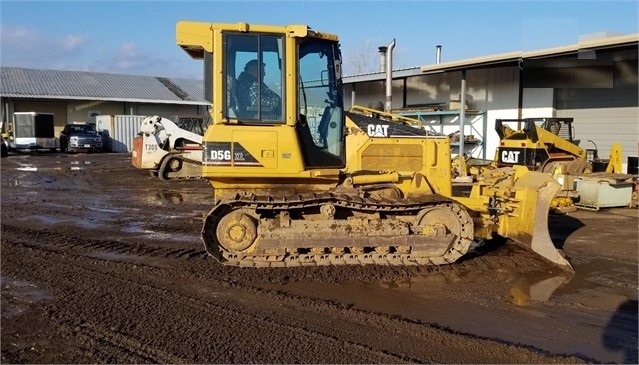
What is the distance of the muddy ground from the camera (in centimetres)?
440

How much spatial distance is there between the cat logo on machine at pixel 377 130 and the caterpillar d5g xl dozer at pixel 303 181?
10cm

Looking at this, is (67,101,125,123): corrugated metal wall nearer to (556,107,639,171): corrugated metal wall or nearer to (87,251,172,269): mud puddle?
(556,107,639,171): corrugated metal wall

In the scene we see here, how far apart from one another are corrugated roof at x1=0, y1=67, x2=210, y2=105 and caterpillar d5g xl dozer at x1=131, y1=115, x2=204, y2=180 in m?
24.0

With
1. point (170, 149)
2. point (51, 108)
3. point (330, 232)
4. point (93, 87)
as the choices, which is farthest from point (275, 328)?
point (93, 87)

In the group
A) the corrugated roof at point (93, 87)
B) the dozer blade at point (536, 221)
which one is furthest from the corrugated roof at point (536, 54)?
the corrugated roof at point (93, 87)

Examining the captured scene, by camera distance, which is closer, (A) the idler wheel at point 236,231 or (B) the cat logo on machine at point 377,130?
(A) the idler wheel at point 236,231

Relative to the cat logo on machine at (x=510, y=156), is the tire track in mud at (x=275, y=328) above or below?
below

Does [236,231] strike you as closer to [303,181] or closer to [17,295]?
[303,181]

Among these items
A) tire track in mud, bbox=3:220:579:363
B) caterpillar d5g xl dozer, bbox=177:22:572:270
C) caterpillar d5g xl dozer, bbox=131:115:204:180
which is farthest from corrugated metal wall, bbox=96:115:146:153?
tire track in mud, bbox=3:220:579:363

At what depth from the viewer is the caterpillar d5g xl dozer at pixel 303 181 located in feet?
21.5

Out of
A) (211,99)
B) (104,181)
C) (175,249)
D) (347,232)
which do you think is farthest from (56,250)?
(104,181)

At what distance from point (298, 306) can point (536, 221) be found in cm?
347

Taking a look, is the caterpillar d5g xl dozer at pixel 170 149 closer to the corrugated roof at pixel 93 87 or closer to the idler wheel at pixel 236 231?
the idler wheel at pixel 236 231

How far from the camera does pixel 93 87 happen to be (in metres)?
42.4
